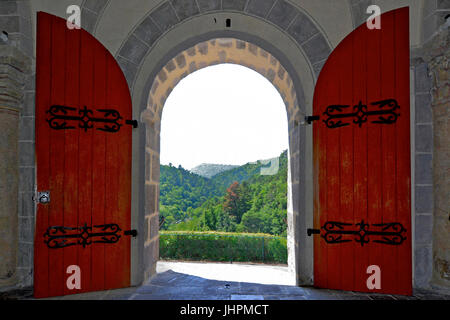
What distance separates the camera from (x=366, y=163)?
2.81 metres

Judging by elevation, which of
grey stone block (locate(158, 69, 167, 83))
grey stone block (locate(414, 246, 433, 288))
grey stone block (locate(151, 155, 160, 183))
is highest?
grey stone block (locate(158, 69, 167, 83))

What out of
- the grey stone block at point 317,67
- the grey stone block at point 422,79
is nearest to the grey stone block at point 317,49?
the grey stone block at point 317,67

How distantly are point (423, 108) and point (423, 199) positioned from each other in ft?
3.11

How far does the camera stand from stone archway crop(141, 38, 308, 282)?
130 inches

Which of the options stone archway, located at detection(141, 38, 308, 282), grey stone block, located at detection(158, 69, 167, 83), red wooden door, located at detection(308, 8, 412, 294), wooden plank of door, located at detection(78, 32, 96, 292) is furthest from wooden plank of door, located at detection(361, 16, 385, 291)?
wooden plank of door, located at detection(78, 32, 96, 292)

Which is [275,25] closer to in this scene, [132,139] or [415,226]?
[132,139]

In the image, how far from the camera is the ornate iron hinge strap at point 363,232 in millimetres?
2723

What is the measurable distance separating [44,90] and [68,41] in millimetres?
561

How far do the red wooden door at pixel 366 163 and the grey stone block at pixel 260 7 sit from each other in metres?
0.90

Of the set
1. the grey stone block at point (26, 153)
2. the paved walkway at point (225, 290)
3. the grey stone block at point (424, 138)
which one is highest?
the grey stone block at point (424, 138)

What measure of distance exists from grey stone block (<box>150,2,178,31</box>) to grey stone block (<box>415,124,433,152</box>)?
2901 mm

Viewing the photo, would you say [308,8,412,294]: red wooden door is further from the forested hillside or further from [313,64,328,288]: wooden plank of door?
the forested hillside

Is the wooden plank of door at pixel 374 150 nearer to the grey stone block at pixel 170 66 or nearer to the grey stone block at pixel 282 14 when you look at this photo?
the grey stone block at pixel 282 14

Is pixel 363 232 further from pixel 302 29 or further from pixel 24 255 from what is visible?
pixel 24 255
